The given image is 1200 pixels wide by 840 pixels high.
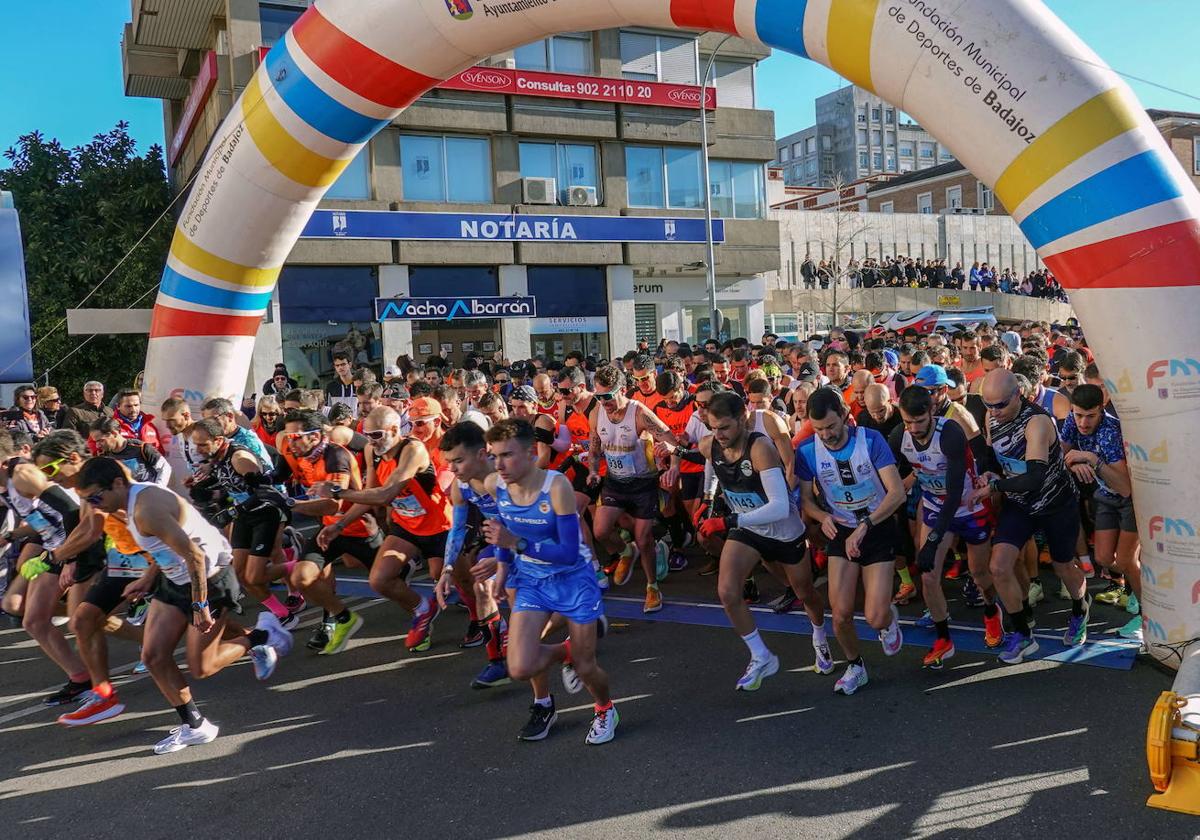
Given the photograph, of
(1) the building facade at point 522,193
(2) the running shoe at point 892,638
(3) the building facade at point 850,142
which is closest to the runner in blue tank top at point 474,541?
(2) the running shoe at point 892,638

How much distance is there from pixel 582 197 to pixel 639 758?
22641 mm

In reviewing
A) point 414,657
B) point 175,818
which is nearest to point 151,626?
point 175,818

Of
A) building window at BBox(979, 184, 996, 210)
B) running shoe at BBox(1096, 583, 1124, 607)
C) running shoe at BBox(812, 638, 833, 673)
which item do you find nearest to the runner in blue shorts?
running shoe at BBox(812, 638, 833, 673)

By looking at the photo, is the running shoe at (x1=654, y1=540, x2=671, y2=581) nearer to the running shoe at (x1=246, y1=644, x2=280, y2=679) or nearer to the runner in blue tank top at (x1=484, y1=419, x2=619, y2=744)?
the runner in blue tank top at (x1=484, y1=419, x2=619, y2=744)

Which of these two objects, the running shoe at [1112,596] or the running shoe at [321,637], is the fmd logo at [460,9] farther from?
the running shoe at [1112,596]

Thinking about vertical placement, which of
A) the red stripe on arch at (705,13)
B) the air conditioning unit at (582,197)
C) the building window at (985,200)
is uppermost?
the building window at (985,200)

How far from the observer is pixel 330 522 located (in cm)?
728

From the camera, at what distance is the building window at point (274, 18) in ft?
72.7

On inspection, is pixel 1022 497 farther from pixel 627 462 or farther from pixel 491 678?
pixel 491 678

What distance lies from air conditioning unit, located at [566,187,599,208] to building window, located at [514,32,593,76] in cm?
329

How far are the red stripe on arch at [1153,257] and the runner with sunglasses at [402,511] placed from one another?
468cm

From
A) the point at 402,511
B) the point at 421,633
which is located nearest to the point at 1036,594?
the point at 421,633

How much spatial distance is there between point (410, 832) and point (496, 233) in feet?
71.2

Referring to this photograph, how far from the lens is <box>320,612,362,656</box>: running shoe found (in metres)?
6.85
